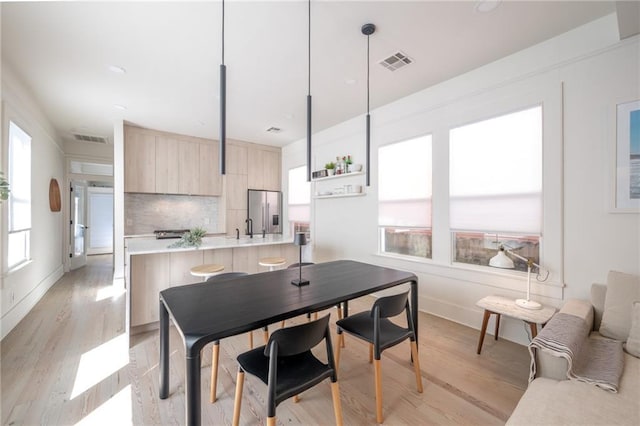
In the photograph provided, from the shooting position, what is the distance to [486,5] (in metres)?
2.10

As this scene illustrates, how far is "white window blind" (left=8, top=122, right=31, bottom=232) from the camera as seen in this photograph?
3.27m

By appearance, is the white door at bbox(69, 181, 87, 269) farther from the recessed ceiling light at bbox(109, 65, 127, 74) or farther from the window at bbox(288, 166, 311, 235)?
the window at bbox(288, 166, 311, 235)

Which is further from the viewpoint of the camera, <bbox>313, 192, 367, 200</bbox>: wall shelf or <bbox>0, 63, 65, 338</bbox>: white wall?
<bbox>313, 192, 367, 200</bbox>: wall shelf

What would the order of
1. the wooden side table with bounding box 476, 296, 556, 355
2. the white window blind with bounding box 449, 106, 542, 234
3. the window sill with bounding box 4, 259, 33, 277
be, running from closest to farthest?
the wooden side table with bounding box 476, 296, 556, 355 → the white window blind with bounding box 449, 106, 542, 234 → the window sill with bounding box 4, 259, 33, 277

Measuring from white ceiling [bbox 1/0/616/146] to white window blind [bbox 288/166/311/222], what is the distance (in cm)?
211

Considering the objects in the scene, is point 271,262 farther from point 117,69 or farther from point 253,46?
point 117,69

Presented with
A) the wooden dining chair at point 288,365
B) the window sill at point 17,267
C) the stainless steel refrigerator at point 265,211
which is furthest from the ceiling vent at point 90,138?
the wooden dining chair at point 288,365

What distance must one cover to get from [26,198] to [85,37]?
2.74 metres

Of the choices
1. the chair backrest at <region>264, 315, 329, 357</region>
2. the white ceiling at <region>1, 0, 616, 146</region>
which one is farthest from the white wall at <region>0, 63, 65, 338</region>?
the chair backrest at <region>264, 315, 329, 357</region>

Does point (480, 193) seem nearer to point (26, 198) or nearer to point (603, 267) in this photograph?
point (603, 267)

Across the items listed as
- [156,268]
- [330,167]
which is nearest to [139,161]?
[156,268]

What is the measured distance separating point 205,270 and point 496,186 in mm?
3418

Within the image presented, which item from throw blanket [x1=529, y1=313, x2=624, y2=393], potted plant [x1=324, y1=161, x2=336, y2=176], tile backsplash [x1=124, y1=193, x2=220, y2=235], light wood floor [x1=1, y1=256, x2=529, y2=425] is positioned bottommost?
light wood floor [x1=1, y1=256, x2=529, y2=425]

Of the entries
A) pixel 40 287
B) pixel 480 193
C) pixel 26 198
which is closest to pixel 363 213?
pixel 480 193
